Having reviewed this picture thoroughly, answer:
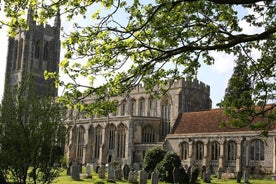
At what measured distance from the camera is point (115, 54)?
1070cm

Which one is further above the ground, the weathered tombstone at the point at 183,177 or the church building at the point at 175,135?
the church building at the point at 175,135

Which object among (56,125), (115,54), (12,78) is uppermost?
(12,78)

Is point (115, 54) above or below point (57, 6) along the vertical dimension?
below

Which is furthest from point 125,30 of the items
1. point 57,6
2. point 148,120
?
point 148,120

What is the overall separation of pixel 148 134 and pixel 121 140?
315 cm

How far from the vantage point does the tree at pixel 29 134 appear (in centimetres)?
1376

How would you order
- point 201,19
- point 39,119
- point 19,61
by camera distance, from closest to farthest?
point 201,19 → point 39,119 → point 19,61

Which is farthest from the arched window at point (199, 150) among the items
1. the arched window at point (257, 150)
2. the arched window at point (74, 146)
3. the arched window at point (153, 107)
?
the arched window at point (74, 146)

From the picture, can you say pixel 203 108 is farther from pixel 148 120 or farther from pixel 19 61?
pixel 19 61

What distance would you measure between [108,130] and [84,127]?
4.72 meters

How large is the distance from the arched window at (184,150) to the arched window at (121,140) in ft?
27.1

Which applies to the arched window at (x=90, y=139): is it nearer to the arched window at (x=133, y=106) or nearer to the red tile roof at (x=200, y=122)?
the arched window at (x=133, y=106)

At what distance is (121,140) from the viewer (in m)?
49.6

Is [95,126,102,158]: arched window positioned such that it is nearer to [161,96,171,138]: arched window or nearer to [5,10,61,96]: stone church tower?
[161,96,171,138]: arched window
